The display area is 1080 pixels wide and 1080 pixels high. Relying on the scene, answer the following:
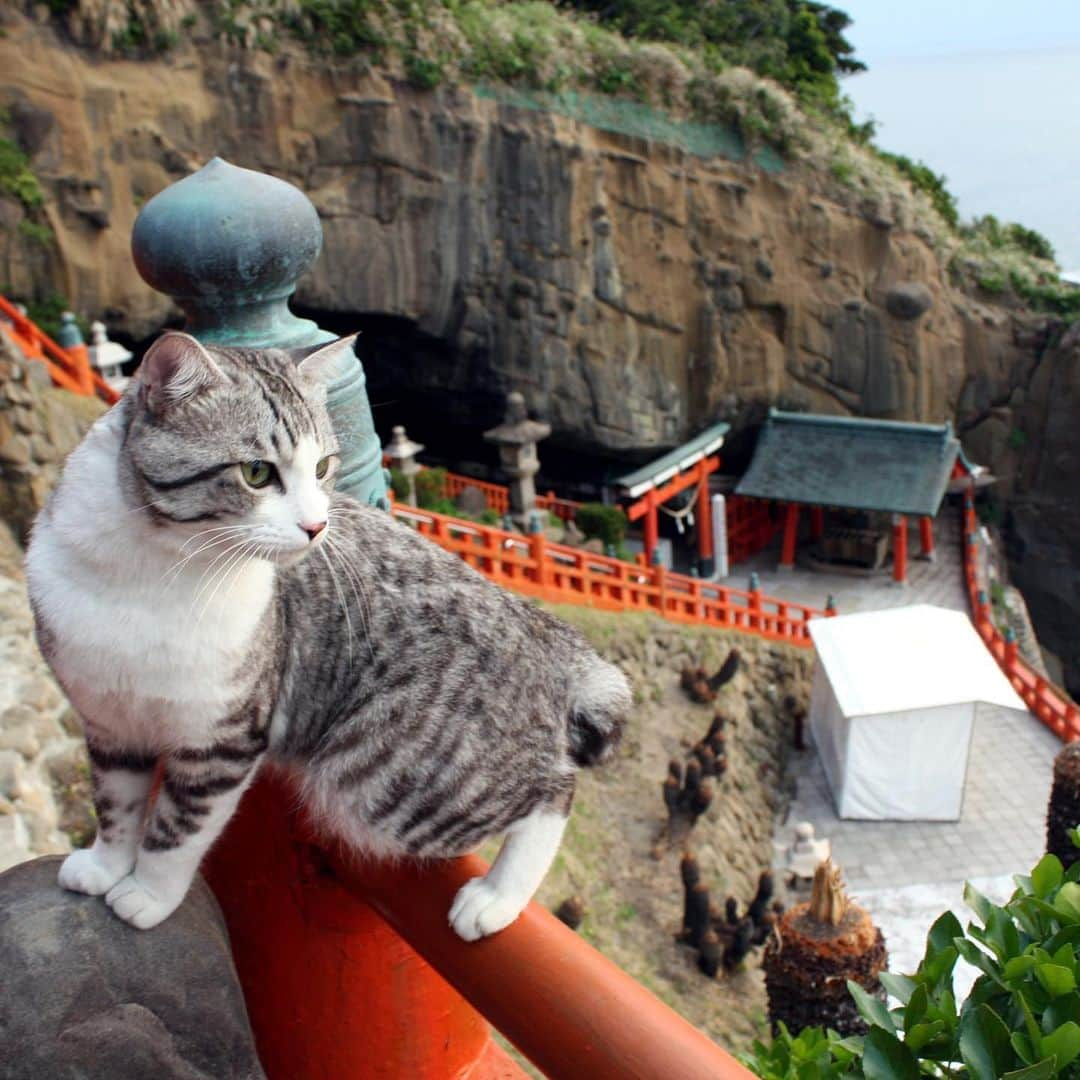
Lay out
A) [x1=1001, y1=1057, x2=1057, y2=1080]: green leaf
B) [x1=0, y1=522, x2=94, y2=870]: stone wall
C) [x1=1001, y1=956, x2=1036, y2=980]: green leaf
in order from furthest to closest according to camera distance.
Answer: [x1=0, y1=522, x2=94, y2=870]: stone wall
[x1=1001, y1=956, x2=1036, y2=980]: green leaf
[x1=1001, y1=1057, x2=1057, y2=1080]: green leaf

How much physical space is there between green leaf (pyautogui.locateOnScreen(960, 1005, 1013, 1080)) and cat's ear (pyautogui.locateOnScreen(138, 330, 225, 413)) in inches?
64.4

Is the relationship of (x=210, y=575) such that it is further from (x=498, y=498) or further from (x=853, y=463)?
(x=853, y=463)

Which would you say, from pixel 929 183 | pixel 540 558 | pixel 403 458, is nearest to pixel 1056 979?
pixel 540 558

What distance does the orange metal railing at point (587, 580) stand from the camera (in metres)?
11.9

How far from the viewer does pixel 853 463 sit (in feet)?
54.9

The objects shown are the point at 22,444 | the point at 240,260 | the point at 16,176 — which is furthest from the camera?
the point at 16,176

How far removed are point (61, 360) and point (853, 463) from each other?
10569 millimetres

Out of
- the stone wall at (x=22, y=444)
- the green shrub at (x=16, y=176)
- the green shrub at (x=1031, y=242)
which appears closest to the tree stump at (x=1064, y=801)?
the stone wall at (x=22, y=444)

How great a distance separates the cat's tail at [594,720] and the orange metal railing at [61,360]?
988cm

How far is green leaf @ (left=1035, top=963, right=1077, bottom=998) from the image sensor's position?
175cm

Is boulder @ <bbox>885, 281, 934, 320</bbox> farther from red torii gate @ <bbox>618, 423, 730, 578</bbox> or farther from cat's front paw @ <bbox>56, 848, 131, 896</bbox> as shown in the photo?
cat's front paw @ <bbox>56, 848, 131, 896</bbox>

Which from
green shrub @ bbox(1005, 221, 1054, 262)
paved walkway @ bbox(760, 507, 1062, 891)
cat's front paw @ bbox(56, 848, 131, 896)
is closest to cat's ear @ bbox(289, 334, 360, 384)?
cat's front paw @ bbox(56, 848, 131, 896)

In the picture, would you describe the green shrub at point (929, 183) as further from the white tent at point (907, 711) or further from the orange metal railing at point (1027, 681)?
the white tent at point (907, 711)

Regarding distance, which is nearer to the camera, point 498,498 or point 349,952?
point 349,952
